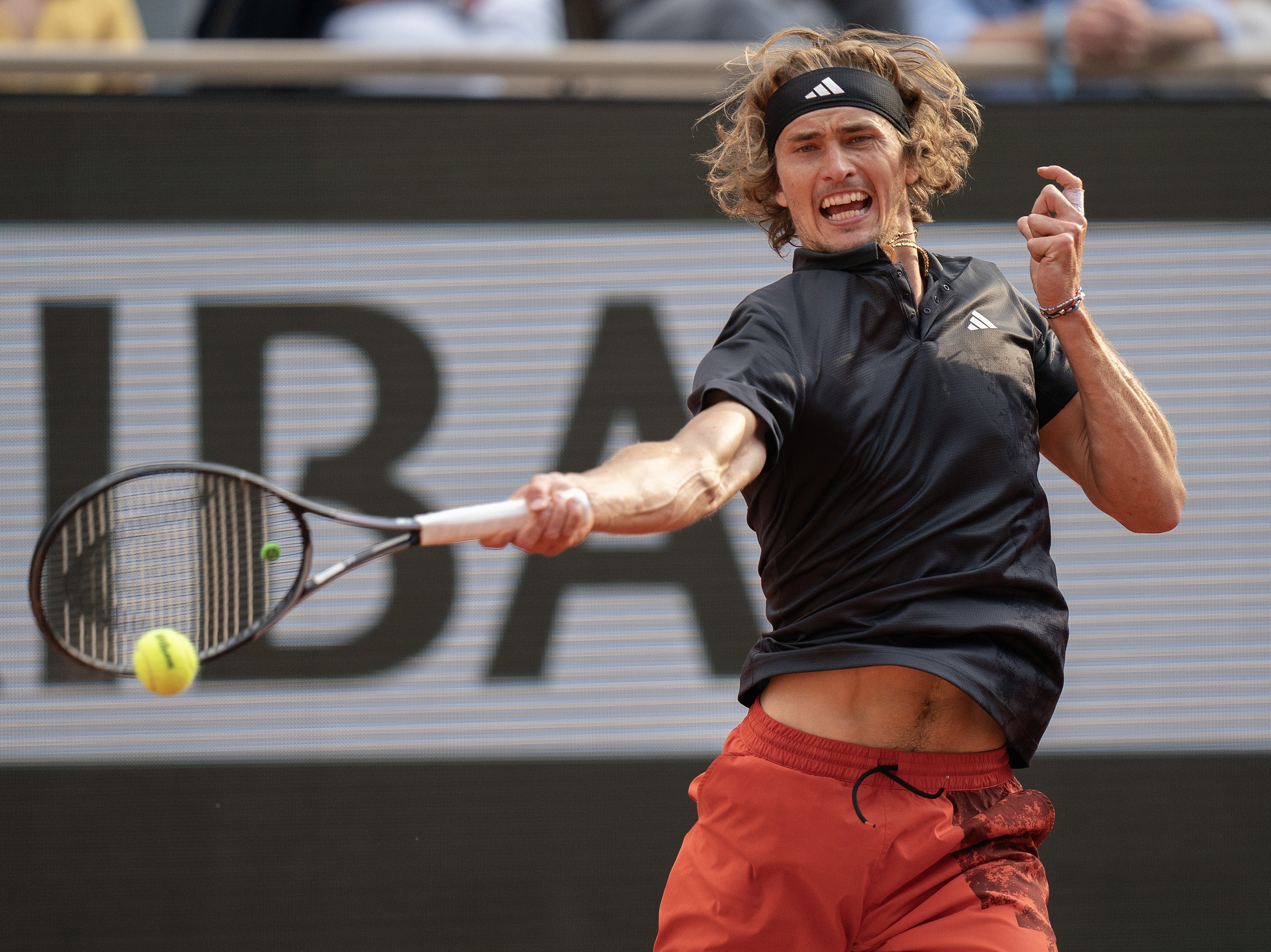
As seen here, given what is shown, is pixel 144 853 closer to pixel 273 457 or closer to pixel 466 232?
pixel 273 457

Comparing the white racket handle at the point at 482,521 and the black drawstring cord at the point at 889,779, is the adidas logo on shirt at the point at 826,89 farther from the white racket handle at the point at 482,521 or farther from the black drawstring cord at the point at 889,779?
the black drawstring cord at the point at 889,779

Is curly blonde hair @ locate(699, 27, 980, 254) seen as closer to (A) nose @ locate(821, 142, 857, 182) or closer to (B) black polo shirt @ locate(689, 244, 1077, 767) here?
(A) nose @ locate(821, 142, 857, 182)

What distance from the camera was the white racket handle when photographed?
173cm

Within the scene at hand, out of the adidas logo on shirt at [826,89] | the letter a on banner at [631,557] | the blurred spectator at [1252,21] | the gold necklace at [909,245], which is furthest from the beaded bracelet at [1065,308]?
the blurred spectator at [1252,21]

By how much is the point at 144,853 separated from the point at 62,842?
205 millimetres

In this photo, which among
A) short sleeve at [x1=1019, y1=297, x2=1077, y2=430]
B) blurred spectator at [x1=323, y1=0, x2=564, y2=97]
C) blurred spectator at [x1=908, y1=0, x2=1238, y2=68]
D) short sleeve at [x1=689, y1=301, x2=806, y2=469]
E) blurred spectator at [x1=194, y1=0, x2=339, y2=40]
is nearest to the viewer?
short sleeve at [x1=689, y1=301, x2=806, y2=469]

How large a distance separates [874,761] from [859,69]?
1216mm

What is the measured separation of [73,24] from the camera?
4.08 m

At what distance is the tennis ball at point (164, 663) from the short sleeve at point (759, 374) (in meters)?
0.83

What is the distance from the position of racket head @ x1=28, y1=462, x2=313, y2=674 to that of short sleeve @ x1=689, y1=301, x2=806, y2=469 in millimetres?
657

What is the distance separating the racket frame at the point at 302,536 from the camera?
176cm

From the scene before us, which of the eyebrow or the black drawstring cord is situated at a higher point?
the eyebrow

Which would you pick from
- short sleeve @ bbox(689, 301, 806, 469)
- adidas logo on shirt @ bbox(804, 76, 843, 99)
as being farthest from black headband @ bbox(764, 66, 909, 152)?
short sleeve @ bbox(689, 301, 806, 469)

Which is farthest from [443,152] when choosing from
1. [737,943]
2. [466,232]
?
[737,943]
